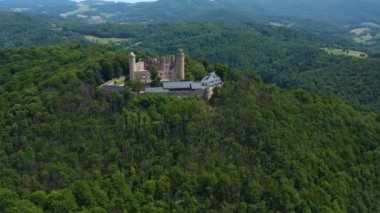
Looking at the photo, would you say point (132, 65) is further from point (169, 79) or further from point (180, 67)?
point (180, 67)

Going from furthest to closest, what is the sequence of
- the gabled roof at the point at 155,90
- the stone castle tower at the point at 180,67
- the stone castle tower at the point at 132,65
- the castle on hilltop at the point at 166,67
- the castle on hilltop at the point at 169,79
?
1. the stone castle tower at the point at 180,67
2. the castle on hilltop at the point at 166,67
3. the stone castle tower at the point at 132,65
4. the castle on hilltop at the point at 169,79
5. the gabled roof at the point at 155,90

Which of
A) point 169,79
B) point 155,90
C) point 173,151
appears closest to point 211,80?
point 169,79

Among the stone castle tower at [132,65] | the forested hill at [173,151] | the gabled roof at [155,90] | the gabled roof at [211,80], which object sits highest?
the stone castle tower at [132,65]

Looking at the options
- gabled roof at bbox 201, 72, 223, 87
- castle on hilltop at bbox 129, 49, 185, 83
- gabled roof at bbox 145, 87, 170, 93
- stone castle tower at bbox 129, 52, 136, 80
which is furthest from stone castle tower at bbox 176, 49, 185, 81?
gabled roof at bbox 145, 87, 170, 93

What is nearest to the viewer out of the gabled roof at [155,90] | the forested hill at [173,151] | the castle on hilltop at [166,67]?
the forested hill at [173,151]

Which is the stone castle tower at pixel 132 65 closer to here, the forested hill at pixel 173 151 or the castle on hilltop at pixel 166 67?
the castle on hilltop at pixel 166 67

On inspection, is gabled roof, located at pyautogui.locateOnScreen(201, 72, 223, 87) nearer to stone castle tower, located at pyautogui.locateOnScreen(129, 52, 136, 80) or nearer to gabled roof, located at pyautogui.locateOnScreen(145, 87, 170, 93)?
gabled roof, located at pyautogui.locateOnScreen(145, 87, 170, 93)

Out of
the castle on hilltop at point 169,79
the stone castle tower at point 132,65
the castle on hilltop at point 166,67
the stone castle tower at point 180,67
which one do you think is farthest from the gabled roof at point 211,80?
the stone castle tower at point 132,65

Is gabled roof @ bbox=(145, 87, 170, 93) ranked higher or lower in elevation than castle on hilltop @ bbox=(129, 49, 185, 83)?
lower
